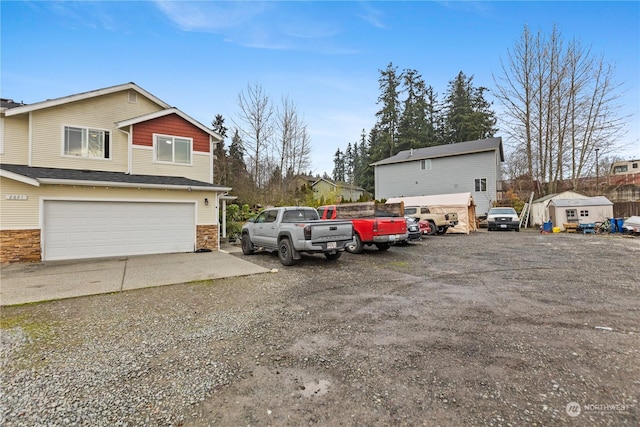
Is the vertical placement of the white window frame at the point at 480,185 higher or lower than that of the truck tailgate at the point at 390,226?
higher

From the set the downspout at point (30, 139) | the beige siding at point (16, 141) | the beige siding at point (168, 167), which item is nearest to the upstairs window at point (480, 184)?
the beige siding at point (168, 167)

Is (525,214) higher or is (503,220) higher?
(525,214)

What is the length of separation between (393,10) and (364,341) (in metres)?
13.7

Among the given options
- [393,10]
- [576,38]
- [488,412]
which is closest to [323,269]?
[488,412]

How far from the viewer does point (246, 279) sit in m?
6.77

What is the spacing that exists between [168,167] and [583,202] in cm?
2466

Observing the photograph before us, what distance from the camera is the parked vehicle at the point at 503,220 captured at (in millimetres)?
19109

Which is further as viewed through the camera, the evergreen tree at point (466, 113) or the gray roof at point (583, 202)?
the evergreen tree at point (466, 113)

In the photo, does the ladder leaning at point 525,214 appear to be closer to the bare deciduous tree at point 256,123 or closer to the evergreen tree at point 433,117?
the evergreen tree at point 433,117

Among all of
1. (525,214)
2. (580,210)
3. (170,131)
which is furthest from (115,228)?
(525,214)

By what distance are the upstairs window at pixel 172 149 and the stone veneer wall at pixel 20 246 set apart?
504cm

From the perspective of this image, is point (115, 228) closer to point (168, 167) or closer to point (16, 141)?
point (168, 167)

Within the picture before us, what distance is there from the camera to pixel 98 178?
9758 millimetres

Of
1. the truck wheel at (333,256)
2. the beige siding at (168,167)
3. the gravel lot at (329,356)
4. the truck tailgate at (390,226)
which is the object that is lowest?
the gravel lot at (329,356)
